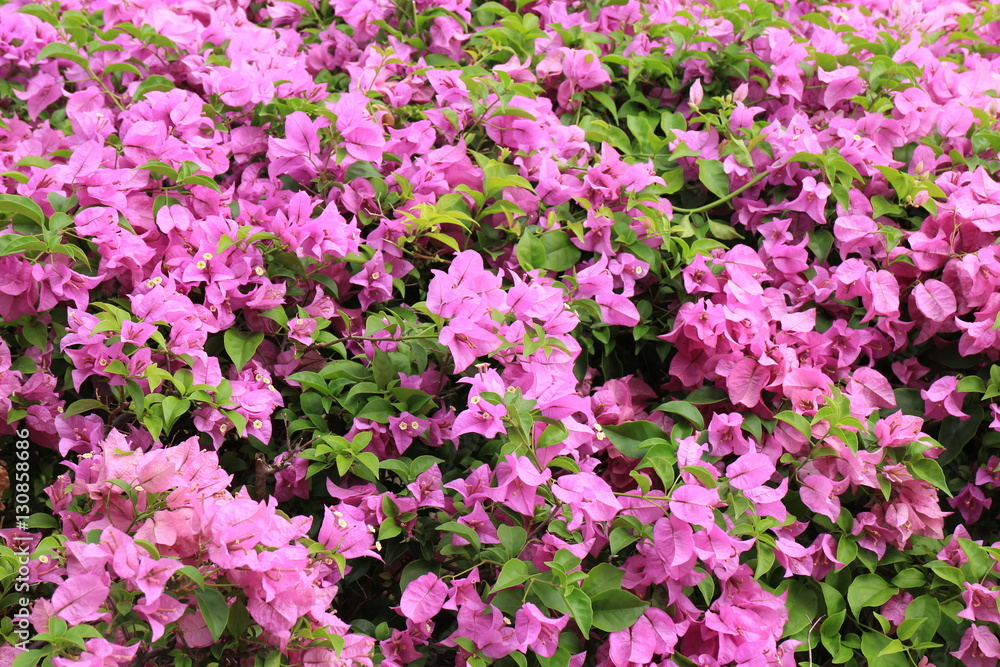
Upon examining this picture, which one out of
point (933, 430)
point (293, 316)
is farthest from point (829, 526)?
point (293, 316)

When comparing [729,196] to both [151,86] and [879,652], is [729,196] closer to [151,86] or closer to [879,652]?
[879,652]

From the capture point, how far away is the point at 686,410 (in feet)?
5.20

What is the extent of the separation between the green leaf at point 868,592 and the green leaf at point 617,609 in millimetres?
442

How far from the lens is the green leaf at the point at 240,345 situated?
5.00ft

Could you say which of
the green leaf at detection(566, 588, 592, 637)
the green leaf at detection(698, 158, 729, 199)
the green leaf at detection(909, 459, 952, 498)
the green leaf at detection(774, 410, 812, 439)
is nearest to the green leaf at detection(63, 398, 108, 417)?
the green leaf at detection(566, 588, 592, 637)

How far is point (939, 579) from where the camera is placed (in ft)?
5.16

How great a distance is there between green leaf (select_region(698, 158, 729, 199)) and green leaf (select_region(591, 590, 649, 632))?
0.94m

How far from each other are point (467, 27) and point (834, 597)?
63.4 inches

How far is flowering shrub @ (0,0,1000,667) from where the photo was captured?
1.30 metres

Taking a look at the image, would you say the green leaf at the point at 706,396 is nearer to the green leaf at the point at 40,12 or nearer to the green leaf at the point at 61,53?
the green leaf at the point at 61,53

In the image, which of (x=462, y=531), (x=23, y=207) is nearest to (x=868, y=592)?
(x=462, y=531)

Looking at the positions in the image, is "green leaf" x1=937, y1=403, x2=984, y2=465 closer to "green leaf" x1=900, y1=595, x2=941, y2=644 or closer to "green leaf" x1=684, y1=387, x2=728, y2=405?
"green leaf" x1=900, y1=595, x2=941, y2=644

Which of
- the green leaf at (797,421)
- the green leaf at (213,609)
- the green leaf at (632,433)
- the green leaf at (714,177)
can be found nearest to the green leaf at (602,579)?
the green leaf at (632,433)

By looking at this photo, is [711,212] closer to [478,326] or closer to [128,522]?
[478,326]
